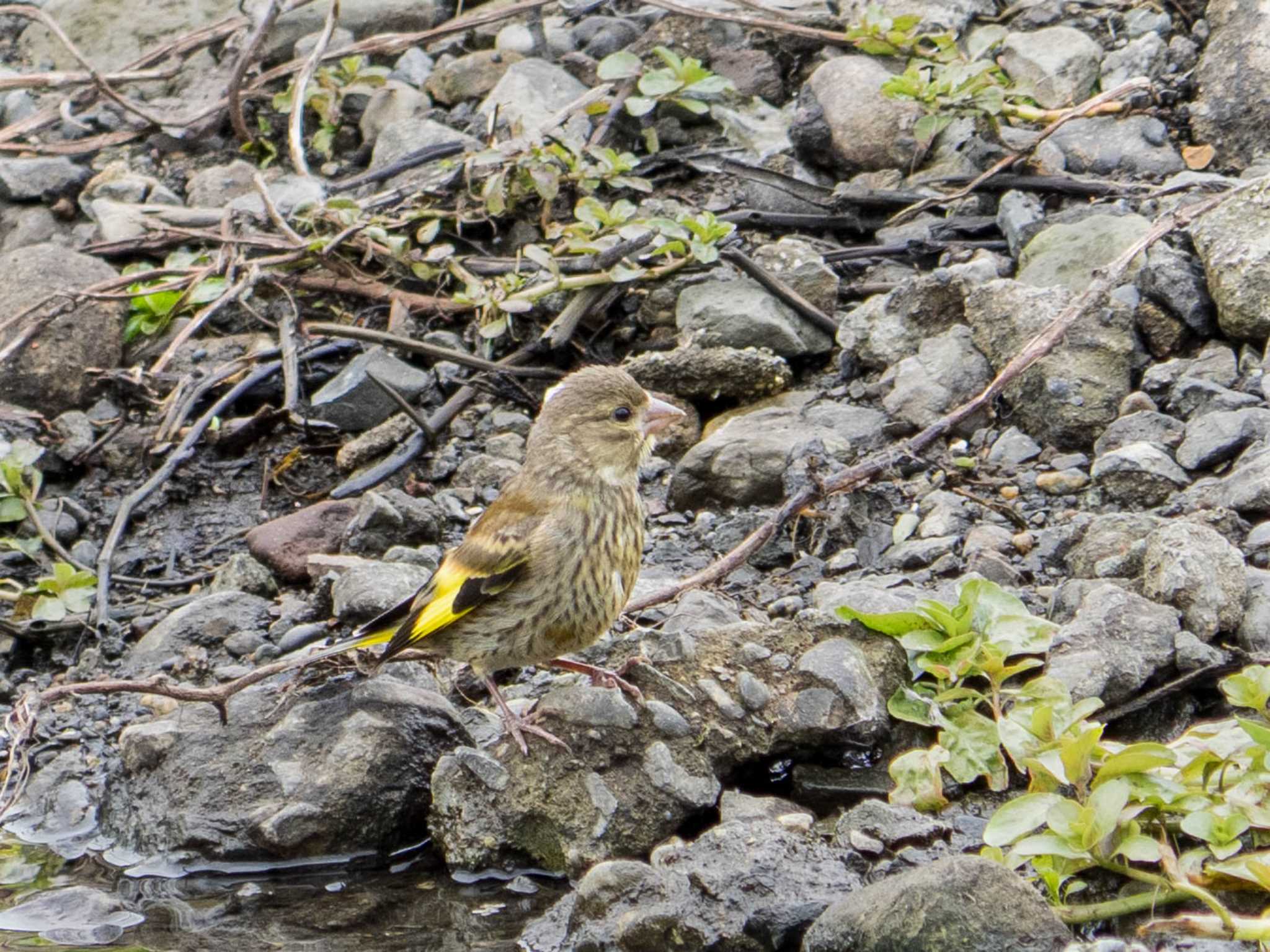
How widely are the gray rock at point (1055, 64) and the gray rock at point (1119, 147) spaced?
0.62ft

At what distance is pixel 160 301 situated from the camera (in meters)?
7.40

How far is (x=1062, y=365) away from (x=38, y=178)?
5.42 metres

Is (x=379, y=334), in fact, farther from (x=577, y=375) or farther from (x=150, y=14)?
(x=150, y=14)

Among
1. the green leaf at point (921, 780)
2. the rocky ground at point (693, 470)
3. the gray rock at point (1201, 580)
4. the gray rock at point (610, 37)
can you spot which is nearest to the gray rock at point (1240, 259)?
the rocky ground at point (693, 470)

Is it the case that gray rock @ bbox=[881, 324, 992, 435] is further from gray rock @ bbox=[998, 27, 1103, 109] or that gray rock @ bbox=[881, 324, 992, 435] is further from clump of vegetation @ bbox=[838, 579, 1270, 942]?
clump of vegetation @ bbox=[838, 579, 1270, 942]

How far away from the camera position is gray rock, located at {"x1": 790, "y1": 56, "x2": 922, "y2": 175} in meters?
7.23

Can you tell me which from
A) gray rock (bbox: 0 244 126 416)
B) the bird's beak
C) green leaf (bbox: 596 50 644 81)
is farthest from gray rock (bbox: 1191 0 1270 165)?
gray rock (bbox: 0 244 126 416)

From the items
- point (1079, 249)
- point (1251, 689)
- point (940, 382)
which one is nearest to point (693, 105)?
point (1079, 249)

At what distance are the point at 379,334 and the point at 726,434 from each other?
1.56 m

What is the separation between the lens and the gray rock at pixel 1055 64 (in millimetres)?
7152

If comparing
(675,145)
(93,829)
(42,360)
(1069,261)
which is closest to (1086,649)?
(1069,261)

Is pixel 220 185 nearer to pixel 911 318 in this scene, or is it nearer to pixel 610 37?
pixel 610 37

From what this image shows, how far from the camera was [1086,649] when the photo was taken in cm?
428

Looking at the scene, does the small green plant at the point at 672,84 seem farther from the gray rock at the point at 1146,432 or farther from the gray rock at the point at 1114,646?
the gray rock at the point at 1114,646
